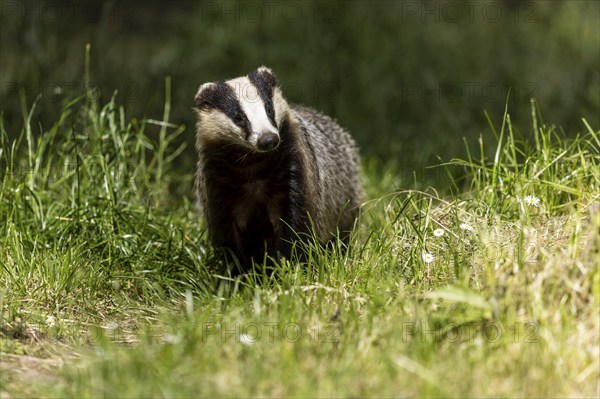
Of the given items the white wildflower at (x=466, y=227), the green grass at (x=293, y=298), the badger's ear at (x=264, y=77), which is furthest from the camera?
the badger's ear at (x=264, y=77)

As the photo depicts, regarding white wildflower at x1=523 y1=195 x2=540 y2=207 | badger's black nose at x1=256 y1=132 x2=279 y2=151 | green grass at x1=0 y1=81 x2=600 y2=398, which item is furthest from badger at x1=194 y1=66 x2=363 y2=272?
white wildflower at x1=523 y1=195 x2=540 y2=207

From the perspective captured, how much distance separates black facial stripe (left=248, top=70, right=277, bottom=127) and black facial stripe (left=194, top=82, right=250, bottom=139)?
0.40ft

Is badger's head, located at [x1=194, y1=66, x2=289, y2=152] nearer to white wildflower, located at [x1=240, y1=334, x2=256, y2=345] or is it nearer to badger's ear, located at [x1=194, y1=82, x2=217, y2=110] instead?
badger's ear, located at [x1=194, y1=82, x2=217, y2=110]

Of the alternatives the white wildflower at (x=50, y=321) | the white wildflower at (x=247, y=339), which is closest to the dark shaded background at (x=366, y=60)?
the white wildflower at (x=50, y=321)

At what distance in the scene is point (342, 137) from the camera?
5.53 metres

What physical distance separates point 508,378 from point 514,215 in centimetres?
150

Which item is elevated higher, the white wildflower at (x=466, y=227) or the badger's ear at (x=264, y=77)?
the badger's ear at (x=264, y=77)

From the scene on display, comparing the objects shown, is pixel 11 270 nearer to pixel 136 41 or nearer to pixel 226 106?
pixel 226 106

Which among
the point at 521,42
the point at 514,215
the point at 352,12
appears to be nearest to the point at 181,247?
the point at 514,215

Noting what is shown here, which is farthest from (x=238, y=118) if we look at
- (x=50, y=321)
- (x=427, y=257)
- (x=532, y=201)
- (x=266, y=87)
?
(x=532, y=201)

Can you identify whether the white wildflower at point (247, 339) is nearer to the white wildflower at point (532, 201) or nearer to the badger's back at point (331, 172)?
the badger's back at point (331, 172)

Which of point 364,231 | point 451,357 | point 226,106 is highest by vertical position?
point 226,106

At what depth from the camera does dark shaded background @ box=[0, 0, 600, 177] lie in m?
6.78

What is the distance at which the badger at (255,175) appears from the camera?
4.32 metres
